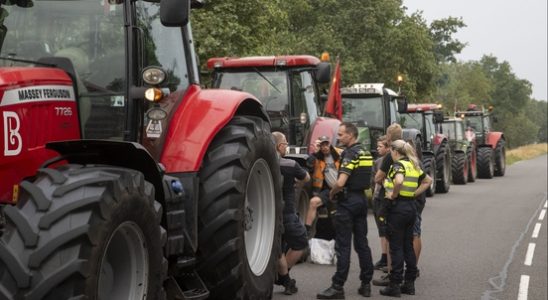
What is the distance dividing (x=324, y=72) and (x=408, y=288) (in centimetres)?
413

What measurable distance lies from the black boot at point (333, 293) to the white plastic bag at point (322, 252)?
5.79 feet

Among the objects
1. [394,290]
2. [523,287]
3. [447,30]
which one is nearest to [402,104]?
[523,287]

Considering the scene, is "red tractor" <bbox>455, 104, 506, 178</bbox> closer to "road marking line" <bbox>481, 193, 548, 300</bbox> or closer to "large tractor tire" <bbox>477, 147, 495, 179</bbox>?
"large tractor tire" <bbox>477, 147, 495, 179</bbox>

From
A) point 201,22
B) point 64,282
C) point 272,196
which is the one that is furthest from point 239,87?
point 64,282

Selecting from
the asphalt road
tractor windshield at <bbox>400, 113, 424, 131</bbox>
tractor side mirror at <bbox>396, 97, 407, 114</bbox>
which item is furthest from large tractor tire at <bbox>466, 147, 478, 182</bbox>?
tractor side mirror at <bbox>396, 97, 407, 114</bbox>

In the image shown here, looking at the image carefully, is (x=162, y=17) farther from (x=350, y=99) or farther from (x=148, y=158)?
(x=350, y=99)

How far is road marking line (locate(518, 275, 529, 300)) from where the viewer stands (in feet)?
27.0

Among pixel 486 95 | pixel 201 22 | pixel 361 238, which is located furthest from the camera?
pixel 486 95

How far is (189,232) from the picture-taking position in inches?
196

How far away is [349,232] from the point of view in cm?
786

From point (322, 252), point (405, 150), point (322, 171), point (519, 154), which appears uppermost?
point (405, 150)

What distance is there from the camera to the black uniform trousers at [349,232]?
7.80 metres

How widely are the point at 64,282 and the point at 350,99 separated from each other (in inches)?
593

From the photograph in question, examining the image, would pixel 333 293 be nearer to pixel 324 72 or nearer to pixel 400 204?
pixel 400 204
